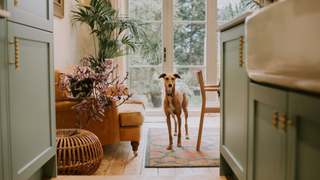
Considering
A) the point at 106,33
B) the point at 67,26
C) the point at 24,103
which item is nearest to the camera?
the point at 24,103

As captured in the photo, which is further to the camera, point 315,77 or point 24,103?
point 24,103

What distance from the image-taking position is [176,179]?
169cm

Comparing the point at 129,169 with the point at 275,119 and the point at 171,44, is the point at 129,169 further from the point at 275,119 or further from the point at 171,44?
the point at 171,44

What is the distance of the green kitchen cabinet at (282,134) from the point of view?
0.69m

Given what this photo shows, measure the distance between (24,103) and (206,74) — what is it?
3.77 m

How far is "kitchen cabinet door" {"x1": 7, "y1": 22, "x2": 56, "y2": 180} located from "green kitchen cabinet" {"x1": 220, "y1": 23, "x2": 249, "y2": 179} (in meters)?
1.03

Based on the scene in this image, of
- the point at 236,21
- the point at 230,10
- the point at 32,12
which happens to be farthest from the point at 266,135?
the point at 230,10

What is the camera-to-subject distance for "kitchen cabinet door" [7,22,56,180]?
120 centimetres

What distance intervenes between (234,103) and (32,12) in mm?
1159

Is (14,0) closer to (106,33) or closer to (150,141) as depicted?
(150,141)

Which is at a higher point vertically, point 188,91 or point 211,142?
point 188,91

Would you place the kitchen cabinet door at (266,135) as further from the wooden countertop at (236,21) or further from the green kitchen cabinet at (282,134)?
the wooden countertop at (236,21)

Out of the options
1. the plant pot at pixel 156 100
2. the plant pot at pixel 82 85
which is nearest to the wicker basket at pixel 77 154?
the plant pot at pixel 82 85

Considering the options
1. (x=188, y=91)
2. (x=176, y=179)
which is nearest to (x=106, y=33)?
(x=188, y=91)
